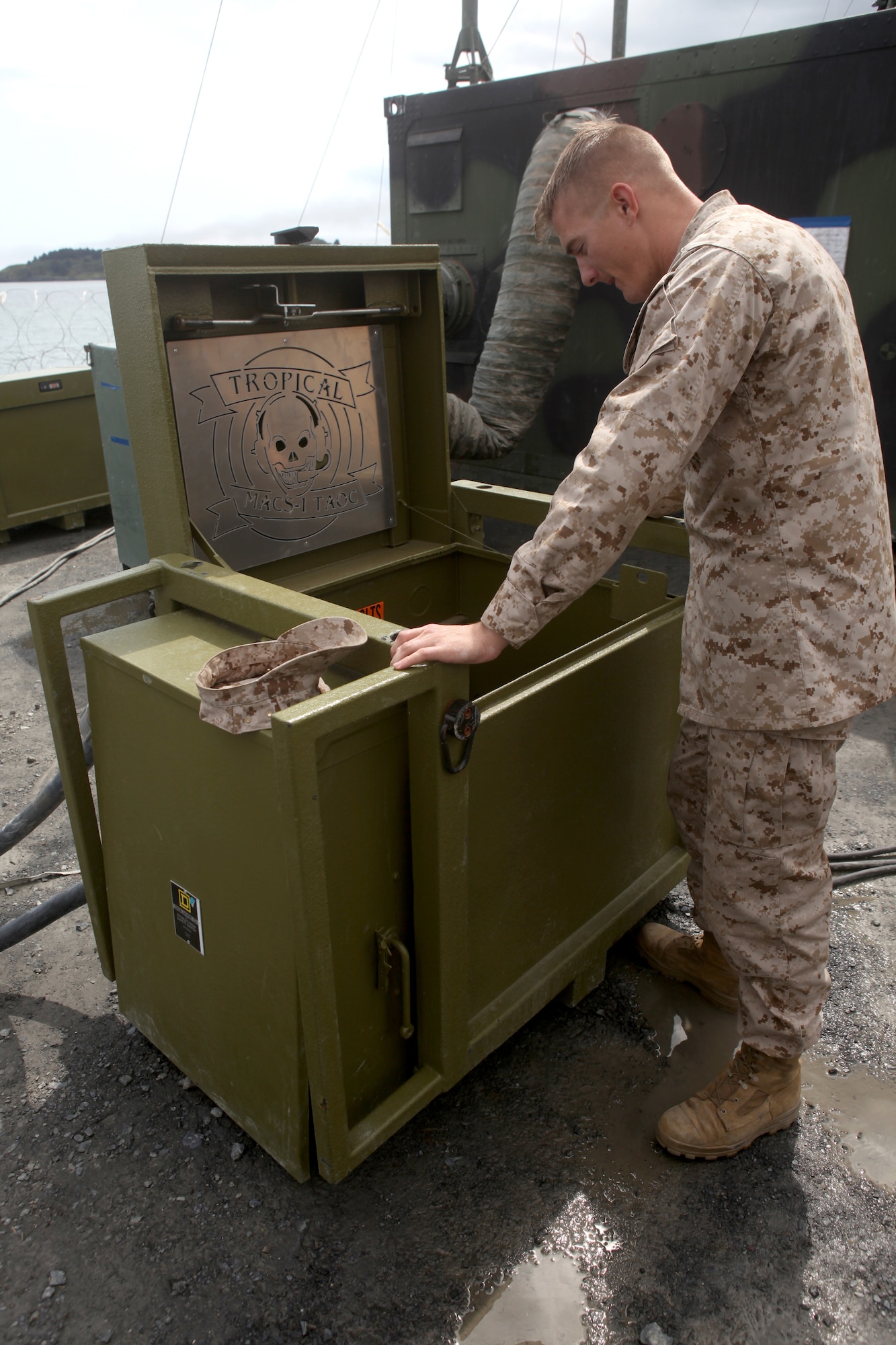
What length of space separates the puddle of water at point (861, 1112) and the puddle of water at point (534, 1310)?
66cm

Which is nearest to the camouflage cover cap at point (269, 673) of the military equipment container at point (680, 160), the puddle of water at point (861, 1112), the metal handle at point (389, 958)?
the metal handle at point (389, 958)

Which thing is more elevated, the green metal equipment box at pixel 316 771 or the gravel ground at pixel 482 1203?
the green metal equipment box at pixel 316 771

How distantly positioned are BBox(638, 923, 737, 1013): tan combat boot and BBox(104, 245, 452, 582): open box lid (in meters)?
1.33

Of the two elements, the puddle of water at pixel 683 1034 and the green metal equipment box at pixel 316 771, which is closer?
the green metal equipment box at pixel 316 771

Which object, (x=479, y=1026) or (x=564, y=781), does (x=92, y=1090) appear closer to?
(x=479, y=1026)

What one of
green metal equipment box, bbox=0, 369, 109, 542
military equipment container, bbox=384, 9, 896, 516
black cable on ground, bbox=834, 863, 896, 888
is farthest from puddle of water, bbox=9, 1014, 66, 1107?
green metal equipment box, bbox=0, 369, 109, 542

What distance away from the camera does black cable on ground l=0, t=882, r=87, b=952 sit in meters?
2.13

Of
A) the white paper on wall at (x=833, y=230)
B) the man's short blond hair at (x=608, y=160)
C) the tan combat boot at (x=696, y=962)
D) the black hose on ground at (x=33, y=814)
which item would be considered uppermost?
the white paper on wall at (x=833, y=230)

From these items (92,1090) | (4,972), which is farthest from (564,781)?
(4,972)

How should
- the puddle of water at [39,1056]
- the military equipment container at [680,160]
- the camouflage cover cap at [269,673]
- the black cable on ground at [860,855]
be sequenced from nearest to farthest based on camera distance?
1. the camouflage cover cap at [269,673]
2. the puddle of water at [39,1056]
3. the black cable on ground at [860,855]
4. the military equipment container at [680,160]

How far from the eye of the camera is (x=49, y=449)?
5.98 metres

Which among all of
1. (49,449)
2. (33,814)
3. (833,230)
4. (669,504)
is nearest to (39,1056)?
(33,814)

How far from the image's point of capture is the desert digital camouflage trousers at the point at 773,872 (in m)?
1.69

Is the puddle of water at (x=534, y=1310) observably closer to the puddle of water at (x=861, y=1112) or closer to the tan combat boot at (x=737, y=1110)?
the tan combat boot at (x=737, y=1110)
